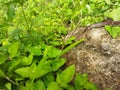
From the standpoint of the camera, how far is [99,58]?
205 cm

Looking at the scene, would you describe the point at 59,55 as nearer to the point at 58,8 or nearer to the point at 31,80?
the point at 31,80

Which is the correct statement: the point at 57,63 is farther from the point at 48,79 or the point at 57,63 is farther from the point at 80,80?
the point at 80,80

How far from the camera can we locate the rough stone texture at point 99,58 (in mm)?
1926

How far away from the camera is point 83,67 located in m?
2.05

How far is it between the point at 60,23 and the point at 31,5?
0.71 metres

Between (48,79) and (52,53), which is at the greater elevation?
(52,53)

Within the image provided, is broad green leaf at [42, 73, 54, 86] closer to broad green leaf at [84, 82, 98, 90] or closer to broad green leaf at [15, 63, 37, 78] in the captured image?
broad green leaf at [15, 63, 37, 78]

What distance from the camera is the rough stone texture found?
6.32 ft

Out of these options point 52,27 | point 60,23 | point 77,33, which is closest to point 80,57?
point 77,33

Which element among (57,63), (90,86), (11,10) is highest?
(11,10)

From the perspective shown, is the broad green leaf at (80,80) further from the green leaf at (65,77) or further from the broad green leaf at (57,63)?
the broad green leaf at (57,63)

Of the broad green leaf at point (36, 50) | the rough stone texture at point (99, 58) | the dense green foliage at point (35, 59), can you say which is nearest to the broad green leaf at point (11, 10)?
the dense green foliage at point (35, 59)

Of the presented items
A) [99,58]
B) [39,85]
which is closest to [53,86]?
[39,85]

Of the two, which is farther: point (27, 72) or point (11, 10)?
point (27, 72)
